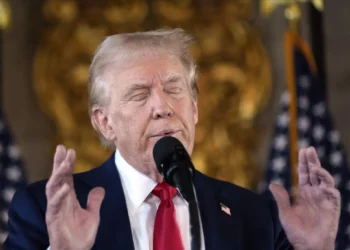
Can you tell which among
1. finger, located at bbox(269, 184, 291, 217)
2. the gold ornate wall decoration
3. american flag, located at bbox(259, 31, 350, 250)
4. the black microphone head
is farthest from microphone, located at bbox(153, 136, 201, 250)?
the gold ornate wall decoration

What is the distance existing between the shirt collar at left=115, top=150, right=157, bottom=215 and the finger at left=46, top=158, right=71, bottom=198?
464mm

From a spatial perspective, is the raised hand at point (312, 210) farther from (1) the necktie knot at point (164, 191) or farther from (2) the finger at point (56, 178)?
(2) the finger at point (56, 178)

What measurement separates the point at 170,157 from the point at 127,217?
49 centimetres

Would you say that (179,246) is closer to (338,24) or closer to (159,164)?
(159,164)

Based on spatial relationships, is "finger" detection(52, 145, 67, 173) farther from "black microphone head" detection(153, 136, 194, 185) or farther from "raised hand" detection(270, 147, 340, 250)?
"raised hand" detection(270, 147, 340, 250)

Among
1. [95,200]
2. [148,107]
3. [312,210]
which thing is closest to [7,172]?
[148,107]

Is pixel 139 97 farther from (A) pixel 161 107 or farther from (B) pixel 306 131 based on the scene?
(B) pixel 306 131

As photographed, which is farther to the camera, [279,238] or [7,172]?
[7,172]

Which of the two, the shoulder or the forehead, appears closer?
the forehead

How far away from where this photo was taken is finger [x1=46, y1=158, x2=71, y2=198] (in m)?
2.43

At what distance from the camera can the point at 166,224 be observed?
9.04ft

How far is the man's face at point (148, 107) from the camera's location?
9.11 feet

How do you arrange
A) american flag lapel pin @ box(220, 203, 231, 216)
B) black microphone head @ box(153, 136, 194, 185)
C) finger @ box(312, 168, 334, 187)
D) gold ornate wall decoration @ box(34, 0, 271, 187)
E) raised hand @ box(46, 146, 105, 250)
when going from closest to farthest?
black microphone head @ box(153, 136, 194, 185) < raised hand @ box(46, 146, 105, 250) < finger @ box(312, 168, 334, 187) < american flag lapel pin @ box(220, 203, 231, 216) < gold ornate wall decoration @ box(34, 0, 271, 187)

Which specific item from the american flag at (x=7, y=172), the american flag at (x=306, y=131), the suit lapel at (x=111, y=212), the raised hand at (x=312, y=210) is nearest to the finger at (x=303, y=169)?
the raised hand at (x=312, y=210)
